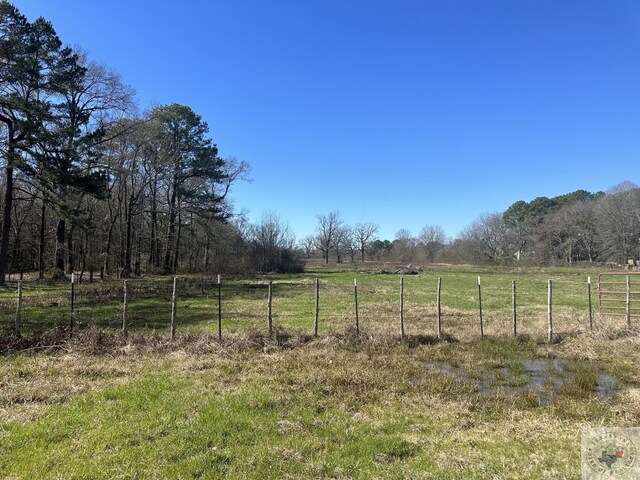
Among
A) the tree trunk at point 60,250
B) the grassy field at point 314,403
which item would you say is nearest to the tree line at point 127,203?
the tree trunk at point 60,250

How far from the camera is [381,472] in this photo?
4316 millimetres

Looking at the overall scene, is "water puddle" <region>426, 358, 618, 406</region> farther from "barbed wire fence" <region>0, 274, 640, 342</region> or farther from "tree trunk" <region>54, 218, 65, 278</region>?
"tree trunk" <region>54, 218, 65, 278</region>

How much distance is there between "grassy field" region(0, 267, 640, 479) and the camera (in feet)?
14.9

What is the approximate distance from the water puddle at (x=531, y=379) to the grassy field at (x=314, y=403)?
43 mm

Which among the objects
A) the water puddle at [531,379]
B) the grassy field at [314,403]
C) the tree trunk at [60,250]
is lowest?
the water puddle at [531,379]

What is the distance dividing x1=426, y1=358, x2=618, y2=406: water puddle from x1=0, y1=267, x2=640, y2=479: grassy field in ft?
0.14

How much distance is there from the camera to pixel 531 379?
27.6 feet

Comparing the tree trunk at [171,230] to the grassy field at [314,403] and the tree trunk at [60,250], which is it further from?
the grassy field at [314,403]

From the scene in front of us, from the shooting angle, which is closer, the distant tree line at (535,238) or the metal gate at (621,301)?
the metal gate at (621,301)

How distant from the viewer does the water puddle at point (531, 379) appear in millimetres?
7414

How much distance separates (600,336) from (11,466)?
1358 centimetres

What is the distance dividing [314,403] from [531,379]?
4.81m

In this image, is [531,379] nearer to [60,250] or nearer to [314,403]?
[314,403]

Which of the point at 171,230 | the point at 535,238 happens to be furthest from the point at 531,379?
the point at 535,238
